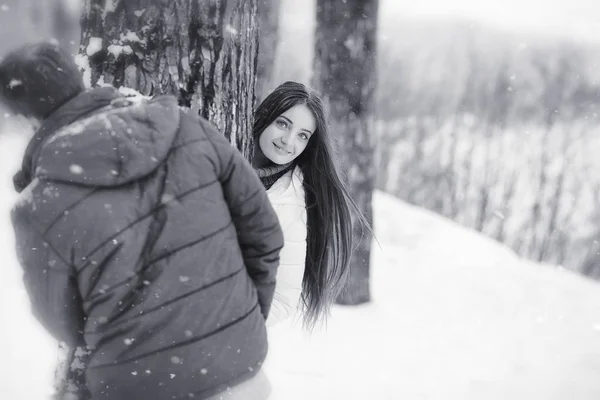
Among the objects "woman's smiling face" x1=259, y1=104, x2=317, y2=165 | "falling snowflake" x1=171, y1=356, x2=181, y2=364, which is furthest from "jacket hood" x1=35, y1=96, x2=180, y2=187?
"woman's smiling face" x1=259, y1=104, x2=317, y2=165

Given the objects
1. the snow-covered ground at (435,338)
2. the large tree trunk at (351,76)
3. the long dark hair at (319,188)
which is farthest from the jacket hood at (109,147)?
the large tree trunk at (351,76)

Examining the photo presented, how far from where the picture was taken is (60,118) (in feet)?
4.50

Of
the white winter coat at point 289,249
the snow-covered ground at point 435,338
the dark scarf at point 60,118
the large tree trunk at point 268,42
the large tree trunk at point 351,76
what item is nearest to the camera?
the dark scarf at point 60,118

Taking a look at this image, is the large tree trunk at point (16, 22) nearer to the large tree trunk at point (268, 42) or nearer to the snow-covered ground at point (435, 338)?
the snow-covered ground at point (435, 338)

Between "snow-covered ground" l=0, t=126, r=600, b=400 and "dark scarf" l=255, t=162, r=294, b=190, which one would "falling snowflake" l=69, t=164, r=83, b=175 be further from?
"snow-covered ground" l=0, t=126, r=600, b=400

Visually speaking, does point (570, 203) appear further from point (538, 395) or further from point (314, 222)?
point (314, 222)

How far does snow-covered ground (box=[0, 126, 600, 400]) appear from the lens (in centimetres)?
359

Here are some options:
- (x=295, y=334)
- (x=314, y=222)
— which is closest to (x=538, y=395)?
(x=295, y=334)

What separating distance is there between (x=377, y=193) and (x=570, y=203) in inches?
269

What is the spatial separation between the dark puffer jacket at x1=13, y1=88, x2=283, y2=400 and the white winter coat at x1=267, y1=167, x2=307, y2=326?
58cm

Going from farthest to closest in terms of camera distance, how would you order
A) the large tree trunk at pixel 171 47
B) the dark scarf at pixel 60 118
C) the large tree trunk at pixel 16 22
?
the large tree trunk at pixel 16 22 < the large tree trunk at pixel 171 47 < the dark scarf at pixel 60 118

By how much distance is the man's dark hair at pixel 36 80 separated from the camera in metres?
1.37

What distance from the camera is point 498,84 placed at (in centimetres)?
1443

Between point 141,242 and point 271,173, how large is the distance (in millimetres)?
1179
